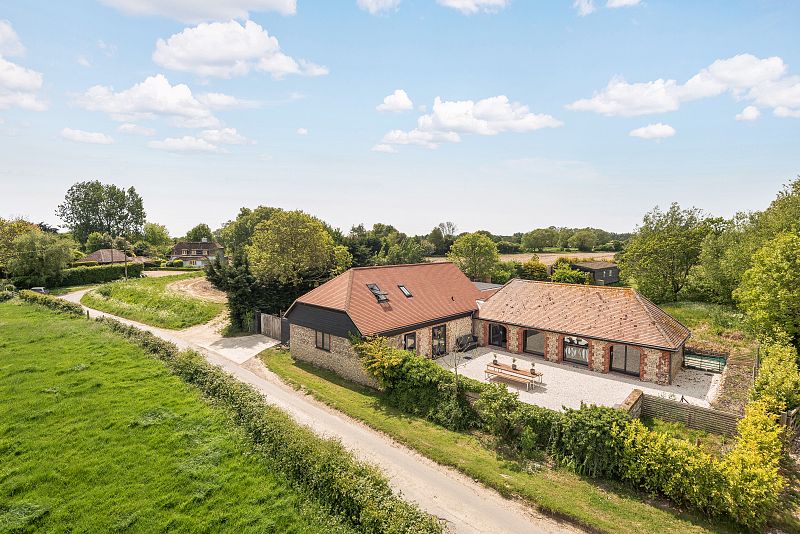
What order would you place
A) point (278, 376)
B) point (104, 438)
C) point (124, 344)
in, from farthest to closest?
Answer: point (124, 344), point (278, 376), point (104, 438)

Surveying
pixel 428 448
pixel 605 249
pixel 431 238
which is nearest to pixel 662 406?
pixel 428 448

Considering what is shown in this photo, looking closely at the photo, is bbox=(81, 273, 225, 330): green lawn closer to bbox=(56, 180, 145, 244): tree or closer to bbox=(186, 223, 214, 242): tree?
bbox=(56, 180, 145, 244): tree

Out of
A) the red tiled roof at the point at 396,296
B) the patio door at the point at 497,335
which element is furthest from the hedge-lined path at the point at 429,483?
the patio door at the point at 497,335

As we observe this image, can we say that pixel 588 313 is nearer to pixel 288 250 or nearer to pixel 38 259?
pixel 288 250

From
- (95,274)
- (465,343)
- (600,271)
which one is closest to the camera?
(465,343)

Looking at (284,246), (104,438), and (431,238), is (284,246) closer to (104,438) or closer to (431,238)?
(104,438)

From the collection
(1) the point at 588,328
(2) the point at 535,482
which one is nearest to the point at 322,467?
(2) the point at 535,482
